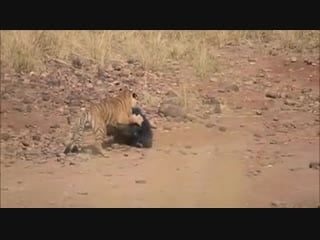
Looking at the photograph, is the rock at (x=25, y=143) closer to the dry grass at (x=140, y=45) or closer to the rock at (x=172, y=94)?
the dry grass at (x=140, y=45)

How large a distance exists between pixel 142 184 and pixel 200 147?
23.8 inches

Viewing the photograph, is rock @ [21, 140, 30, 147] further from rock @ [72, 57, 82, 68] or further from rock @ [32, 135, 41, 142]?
rock @ [72, 57, 82, 68]

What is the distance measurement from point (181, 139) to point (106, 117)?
54 centimetres

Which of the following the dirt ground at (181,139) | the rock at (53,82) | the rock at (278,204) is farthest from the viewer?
the rock at (53,82)

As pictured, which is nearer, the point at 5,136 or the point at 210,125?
the point at 5,136

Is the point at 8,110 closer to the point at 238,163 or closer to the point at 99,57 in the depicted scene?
the point at 99,57

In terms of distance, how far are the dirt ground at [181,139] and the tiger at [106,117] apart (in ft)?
0.33

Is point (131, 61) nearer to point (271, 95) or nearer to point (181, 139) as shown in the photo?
point (181, 139)

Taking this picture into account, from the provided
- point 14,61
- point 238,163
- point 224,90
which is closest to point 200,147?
point 238,163

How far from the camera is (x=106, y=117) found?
189 inches

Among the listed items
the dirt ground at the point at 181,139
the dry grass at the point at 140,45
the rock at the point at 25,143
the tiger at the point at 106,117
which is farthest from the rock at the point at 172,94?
the rock at the point at 25,143

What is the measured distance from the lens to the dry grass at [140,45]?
501 cm

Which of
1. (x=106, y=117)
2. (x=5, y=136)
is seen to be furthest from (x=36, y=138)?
(x=106, y=117)

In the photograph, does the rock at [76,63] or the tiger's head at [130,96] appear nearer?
the tiger's head at [130,96]
